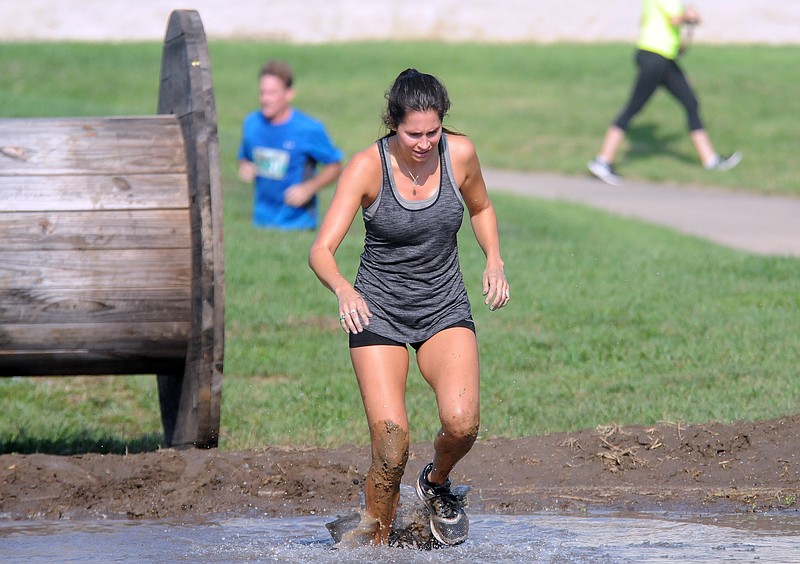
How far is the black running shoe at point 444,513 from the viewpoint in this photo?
17.8 ft

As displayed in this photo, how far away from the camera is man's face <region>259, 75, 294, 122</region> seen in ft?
36.6

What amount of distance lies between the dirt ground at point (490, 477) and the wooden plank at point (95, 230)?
1.08 metres

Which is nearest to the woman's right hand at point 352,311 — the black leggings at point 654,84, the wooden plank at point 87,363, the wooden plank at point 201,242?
the wooden plank at point 201,242

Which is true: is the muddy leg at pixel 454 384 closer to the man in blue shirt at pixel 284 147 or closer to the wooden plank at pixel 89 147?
the wooden plank at pixel 89 147

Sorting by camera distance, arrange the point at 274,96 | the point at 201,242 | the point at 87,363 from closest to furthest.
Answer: the point at 201,242, the point at 87,363, the point at 274,96

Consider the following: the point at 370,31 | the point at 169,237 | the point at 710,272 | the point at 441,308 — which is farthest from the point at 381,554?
the point at 370,31

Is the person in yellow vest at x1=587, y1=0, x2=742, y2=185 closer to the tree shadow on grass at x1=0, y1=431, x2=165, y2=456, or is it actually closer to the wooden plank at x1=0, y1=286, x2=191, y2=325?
the tree shadow on grass at x1=0, y1=431, x2=165, y2=456

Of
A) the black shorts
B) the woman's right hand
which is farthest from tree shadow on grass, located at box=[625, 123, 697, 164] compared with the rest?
the woman's right hand

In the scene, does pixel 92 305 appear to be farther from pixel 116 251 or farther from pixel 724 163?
pixel 724 163

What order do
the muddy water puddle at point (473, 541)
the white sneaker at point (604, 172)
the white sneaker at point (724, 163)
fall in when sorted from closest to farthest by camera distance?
the muddy water puddle at point (473, 541) → the white sneaker at point (604, 172) → the white sneaker at point (724, 163)

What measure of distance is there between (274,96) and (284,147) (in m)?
0.47

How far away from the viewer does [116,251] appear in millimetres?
6156

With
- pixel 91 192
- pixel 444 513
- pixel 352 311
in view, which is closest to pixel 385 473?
pixel 444 513

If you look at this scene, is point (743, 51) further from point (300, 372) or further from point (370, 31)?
point (300, 372)
